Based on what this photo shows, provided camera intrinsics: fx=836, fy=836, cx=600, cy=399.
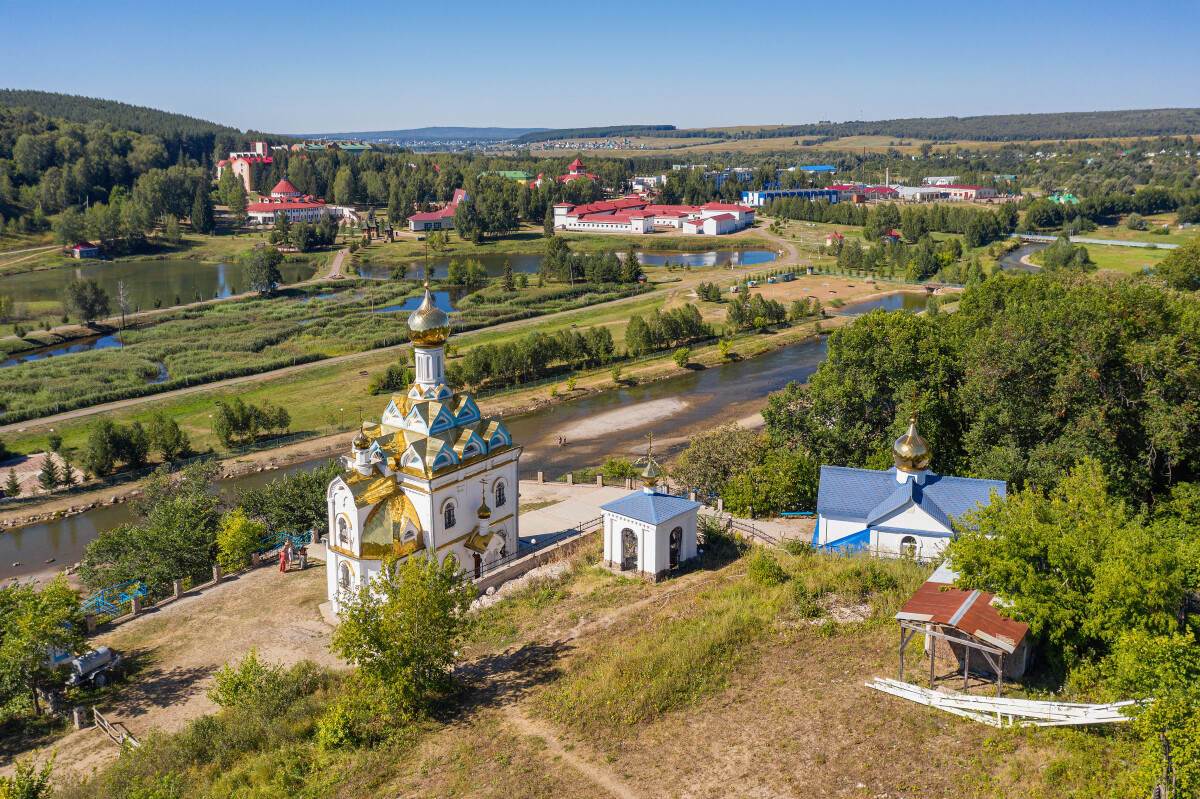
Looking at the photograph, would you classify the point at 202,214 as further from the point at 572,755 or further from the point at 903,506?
the point at 572,755

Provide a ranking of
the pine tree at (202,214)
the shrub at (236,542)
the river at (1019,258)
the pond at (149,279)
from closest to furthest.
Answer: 1. the shrub at (236,542)
2. the pond at (149,279)
3. the river at (1019,258)
4. the pine tree at (202,214)

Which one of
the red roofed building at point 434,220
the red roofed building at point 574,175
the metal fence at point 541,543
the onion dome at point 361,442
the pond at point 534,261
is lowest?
the metal fence at point 541,543

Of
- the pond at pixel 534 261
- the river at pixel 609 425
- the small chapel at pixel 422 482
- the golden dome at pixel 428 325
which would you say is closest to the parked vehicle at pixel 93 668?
the small chapel at pixel 422 482

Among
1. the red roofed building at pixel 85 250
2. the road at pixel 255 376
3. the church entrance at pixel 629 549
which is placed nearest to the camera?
the church entrance at pixel 629 549

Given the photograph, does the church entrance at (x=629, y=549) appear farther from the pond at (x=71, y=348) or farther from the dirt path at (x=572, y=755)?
the pond at (x=71, y=348)

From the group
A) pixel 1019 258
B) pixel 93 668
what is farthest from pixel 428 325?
pixel 1019 258

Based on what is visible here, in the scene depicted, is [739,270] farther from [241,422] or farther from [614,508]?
[614,508]
